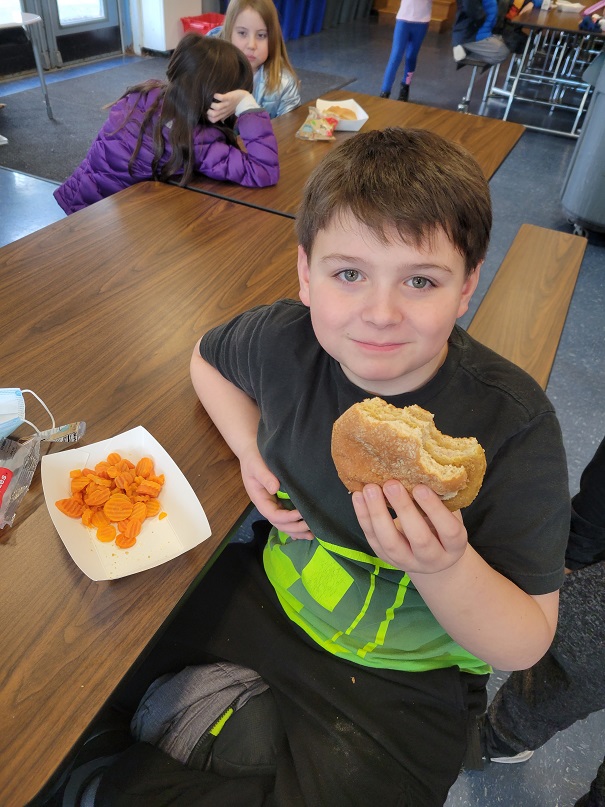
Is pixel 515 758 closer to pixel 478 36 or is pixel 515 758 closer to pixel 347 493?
pixel 347 493

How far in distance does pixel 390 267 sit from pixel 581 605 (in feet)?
2.44

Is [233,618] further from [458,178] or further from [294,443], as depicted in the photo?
[458,178]

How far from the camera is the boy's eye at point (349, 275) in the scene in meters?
0.83

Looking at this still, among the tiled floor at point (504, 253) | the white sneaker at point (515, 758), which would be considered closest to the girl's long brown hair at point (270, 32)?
the tiled floor at point (504, 253)

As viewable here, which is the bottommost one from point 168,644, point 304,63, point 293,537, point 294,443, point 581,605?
point 304,63

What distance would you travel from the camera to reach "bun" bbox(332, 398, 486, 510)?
700mm

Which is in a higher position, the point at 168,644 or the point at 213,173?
the point at 213,173

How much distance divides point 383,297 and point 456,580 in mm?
392

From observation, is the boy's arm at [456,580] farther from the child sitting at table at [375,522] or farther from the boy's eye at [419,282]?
the boy's eye at [419,282]

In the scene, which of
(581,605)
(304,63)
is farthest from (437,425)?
(304,63)

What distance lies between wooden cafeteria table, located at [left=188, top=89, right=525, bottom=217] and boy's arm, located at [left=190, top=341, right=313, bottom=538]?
982 millimetres

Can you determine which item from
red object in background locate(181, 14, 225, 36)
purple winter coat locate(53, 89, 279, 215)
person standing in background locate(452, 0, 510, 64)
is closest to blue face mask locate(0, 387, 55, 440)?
purple winter coat locate(53, 89, 279, 215)

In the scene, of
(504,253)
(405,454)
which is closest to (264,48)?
(504,253)

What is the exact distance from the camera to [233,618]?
108cm
